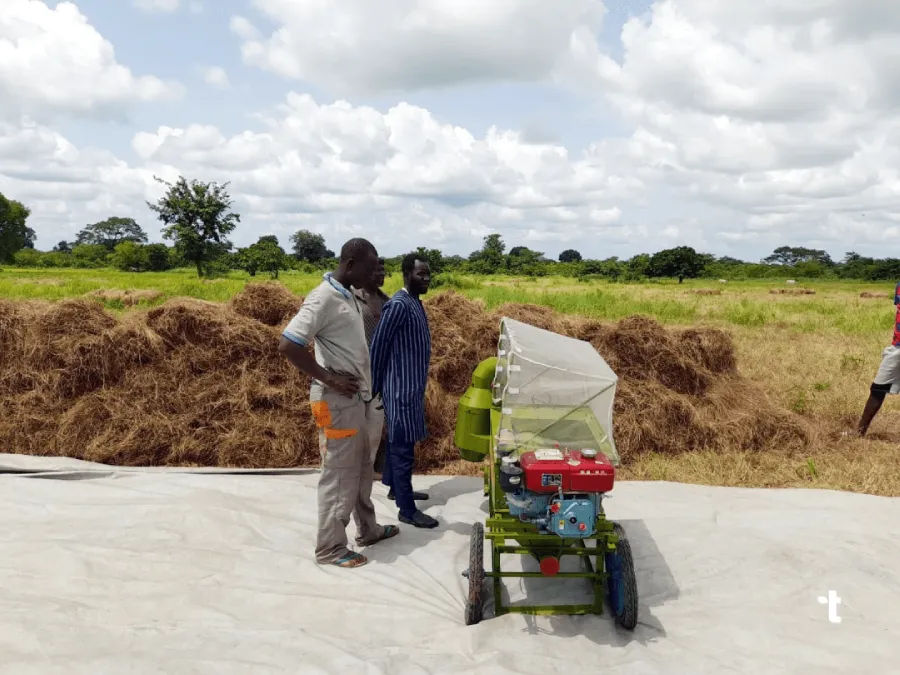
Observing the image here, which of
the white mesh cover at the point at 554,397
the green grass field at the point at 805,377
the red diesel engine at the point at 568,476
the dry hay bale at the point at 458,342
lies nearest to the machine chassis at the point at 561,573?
the red diesel engine at the point at 568,476

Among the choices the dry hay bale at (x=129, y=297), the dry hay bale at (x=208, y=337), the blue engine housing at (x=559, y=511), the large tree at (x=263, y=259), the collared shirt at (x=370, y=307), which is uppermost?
the large tree at (x=263, y=259)

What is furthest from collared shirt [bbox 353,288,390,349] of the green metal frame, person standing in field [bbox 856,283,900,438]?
person standing in field [bbox 856,283,900,438]

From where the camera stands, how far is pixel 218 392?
20.2 feet

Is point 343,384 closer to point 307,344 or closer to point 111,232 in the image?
point 307,344

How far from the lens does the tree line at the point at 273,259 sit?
38156mm

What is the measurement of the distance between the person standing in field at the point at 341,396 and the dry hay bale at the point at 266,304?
3.82 meters

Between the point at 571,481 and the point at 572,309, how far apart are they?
1120 cm

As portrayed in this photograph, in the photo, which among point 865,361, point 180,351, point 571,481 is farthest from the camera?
point 865,361

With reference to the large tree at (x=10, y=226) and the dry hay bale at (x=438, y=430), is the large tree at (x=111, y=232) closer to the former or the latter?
the large tree at (x=10, y=226)

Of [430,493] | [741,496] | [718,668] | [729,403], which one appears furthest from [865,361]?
[718,668]

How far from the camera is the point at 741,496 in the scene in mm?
4637

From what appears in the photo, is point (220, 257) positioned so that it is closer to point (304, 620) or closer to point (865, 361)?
point (865, 361)

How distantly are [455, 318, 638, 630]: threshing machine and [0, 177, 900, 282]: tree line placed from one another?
26991mm

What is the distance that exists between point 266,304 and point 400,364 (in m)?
3.67
